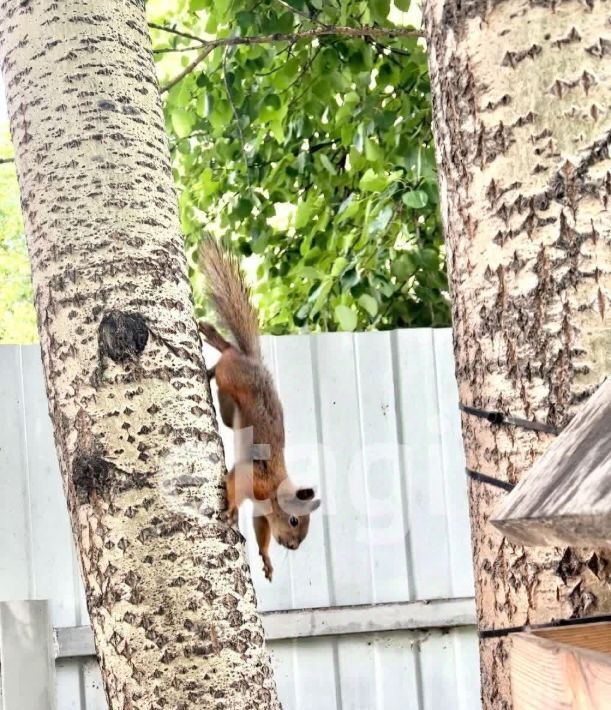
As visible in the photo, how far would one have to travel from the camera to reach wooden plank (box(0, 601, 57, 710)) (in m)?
2.88

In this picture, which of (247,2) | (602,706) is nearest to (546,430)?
(602,706)

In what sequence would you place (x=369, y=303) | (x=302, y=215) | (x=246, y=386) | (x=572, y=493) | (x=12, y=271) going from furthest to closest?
(x=12, y=271) < (x=302, y=215) < (x=369, y=303) < (x=246, y=386) < (x=572, y=493)

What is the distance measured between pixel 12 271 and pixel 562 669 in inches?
568

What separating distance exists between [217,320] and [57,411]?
44.8 inches

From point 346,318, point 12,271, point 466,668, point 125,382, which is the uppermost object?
point 12,271

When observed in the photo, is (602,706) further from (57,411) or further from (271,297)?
(271,297)

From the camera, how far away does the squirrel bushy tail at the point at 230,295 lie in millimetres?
2586

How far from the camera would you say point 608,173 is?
138cm

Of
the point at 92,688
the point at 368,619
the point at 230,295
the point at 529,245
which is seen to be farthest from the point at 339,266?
the point at 529,245

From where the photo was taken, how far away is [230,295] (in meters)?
2.64

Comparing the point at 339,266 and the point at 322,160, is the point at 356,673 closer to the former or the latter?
the point at 339,266

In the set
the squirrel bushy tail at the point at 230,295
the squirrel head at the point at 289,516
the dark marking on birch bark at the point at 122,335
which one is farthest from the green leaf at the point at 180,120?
the dark marking on birch bark at the point at 122,335

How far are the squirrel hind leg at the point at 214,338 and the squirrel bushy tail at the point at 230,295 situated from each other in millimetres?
39

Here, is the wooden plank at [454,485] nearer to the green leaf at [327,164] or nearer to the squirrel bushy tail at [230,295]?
the squirrel bushy tail at [230,295]
